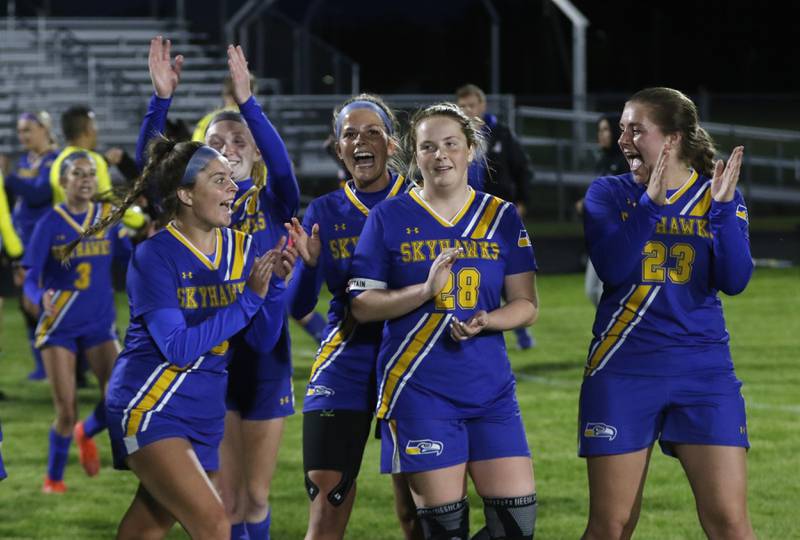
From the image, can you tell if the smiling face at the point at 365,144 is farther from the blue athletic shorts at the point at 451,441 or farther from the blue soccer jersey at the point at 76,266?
the blue soccer jersey at the point at 76,266

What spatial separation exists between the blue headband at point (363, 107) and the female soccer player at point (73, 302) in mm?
2819

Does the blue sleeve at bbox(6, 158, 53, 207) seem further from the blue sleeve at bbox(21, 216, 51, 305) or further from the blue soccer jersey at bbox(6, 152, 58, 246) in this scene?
the blue sleeve at bbox(21, 216, 51, 305)

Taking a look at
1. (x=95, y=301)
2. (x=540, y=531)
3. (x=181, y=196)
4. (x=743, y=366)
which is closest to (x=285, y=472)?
(x=95, y=301)

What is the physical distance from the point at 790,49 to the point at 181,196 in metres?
38.9

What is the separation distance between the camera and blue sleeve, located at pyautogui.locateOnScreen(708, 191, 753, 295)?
4590mm

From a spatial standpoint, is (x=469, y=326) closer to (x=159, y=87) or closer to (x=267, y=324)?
(x=267, y=324)

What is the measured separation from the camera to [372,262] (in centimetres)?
462

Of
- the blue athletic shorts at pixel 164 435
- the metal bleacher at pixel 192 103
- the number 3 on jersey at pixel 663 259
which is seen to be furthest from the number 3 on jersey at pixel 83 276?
the metal bleacher at pixel 192 103

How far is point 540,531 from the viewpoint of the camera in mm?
6641

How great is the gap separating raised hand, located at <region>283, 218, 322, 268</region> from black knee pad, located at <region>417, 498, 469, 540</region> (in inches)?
40.2

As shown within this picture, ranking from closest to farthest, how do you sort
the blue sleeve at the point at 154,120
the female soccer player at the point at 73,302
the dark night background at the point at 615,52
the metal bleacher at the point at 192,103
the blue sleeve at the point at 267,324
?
1. the blue sleeve at the point at 267,324
2. the blue sleeve at the point at 154,120
3. the female soccer player at the point at 73,302
4. the metal bleacher at the point at 192,103
5. the dark night background at the point at 615,52

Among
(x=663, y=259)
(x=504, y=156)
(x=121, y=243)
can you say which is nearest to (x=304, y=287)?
(x=663, y=259)

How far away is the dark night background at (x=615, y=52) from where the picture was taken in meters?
40.4

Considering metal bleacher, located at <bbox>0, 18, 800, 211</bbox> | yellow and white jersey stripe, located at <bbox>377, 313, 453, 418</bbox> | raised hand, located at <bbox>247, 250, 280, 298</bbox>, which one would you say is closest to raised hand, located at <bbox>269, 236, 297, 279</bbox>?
raised hand, located at <bbox>247, 250, 280, 298</bbox>
